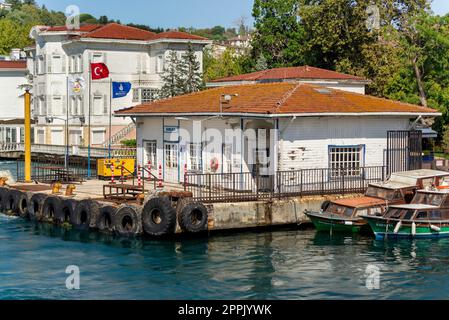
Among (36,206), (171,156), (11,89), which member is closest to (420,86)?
(171,156)

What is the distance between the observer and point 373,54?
61.9m

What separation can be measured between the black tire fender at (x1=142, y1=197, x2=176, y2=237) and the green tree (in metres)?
44.9

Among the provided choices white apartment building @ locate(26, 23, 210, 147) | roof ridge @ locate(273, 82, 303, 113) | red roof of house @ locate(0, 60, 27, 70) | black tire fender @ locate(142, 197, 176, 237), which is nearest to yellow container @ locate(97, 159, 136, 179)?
roof ridge @ locate(273, 82, 303, 113)

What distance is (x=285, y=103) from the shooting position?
34.0m

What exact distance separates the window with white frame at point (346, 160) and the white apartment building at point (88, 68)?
37.7 m

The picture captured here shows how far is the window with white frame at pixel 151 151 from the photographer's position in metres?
40.8

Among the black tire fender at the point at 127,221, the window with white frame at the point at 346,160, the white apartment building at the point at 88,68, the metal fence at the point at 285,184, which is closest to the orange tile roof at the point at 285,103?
the window with white frame at the point at 346,160

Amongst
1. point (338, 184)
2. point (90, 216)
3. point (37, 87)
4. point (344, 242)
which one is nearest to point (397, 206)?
point (344, 242)

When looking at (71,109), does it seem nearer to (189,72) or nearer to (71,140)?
(71,140)

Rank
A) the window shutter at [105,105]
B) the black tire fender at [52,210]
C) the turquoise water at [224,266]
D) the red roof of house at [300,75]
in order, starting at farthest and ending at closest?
the window shutter at [105,105]
the red roof of house at [300,75]
the black tire fender at [52,210]
the turquoise water at [224,266]

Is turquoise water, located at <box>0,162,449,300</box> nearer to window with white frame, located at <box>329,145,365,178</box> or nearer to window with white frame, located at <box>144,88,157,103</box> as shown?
window with white frame, located at <box>329,145,365,178</box>

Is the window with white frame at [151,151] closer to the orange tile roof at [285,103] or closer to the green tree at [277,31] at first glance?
the orange tile roof at [285,103]

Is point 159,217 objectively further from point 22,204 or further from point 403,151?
point 403,151

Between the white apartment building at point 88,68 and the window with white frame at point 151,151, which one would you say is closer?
the window with white frame at point 151,151
